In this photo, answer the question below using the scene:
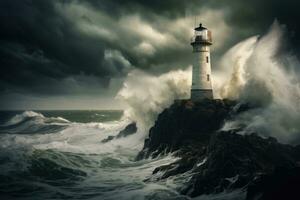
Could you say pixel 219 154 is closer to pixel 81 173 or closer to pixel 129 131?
pixel 81 173

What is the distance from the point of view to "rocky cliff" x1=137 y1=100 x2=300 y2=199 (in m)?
17.1

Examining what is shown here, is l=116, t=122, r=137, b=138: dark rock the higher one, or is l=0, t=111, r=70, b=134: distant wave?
l=0, t=111, r=70, b=134: distant wave

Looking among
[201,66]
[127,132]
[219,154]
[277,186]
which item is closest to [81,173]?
[219,154]

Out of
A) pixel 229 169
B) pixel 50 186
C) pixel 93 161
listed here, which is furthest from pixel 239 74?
pixel 50 186

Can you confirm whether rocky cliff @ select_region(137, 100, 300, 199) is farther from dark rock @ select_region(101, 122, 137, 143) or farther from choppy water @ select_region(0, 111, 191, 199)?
dark rock @ select_region(101, 122, 137, 143)

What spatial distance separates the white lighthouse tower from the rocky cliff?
161 cm

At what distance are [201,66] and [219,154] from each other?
1279 cm

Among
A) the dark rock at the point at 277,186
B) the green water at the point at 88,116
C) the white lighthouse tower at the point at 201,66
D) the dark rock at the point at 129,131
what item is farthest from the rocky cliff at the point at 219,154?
the green water at the point at 88,116

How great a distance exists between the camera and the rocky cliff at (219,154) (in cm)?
1706

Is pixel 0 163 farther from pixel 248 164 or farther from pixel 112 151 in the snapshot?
pixel 248 164

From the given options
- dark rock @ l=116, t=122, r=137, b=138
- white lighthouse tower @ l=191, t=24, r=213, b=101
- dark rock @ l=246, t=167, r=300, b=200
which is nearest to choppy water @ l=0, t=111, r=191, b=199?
dark rock @ l=116, t=122, r=137, b=138

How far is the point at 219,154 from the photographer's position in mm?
21047

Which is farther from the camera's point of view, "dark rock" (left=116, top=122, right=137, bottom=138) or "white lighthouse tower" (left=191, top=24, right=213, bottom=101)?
"dark rock" (left=116, top=122, right=137, bottom=138)

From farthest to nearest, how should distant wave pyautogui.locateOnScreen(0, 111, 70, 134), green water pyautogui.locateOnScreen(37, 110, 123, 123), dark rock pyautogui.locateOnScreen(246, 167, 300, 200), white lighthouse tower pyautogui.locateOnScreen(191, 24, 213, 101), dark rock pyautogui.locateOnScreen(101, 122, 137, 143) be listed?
green water pyautogui.locateOnScreen(37, 110, 123, 123) → distant wave pyautogui.locateOnScreen(0, 111, 70, 134) → dark rock pyautogui.locateOnScreen(101, 122, 137, 143) → white lighthouse tower pyautogui.locateOnScreen(191, 24, 213, 101) → dark rock pyautogui.locateOnScreen(246, 167, 300, 200)
